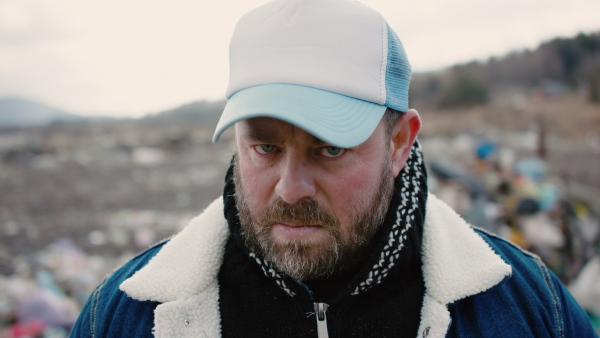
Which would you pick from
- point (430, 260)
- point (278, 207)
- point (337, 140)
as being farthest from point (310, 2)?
point (430, 260)

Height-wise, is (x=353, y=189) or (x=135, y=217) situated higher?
(x=353, y=189)

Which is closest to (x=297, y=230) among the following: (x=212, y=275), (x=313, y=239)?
(x=313, y=239)

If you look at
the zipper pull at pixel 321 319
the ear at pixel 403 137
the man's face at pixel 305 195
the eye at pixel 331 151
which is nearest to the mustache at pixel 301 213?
the man's face at pixel 305 195

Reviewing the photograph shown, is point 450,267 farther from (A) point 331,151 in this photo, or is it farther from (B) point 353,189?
(A) point 331,151

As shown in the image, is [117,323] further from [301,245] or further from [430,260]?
[430,260]

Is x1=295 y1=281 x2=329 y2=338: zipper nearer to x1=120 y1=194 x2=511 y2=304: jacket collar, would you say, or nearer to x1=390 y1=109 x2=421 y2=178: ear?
x1=120 y1=194 x2=511 y2=304: jacket collar

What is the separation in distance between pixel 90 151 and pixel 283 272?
14.0 meters

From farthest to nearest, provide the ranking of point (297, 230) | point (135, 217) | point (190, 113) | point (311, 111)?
point (190, 113) < point (135, 217) < point (297, 230) < point (311, 111)

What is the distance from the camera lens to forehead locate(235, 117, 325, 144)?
4.71ft

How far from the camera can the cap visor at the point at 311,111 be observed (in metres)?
1.36

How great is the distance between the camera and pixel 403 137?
179 cm

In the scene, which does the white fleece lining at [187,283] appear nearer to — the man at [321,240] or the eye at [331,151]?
the man at [321,240]

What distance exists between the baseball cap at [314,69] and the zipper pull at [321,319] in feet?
1.87

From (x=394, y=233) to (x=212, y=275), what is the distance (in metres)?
0.67
